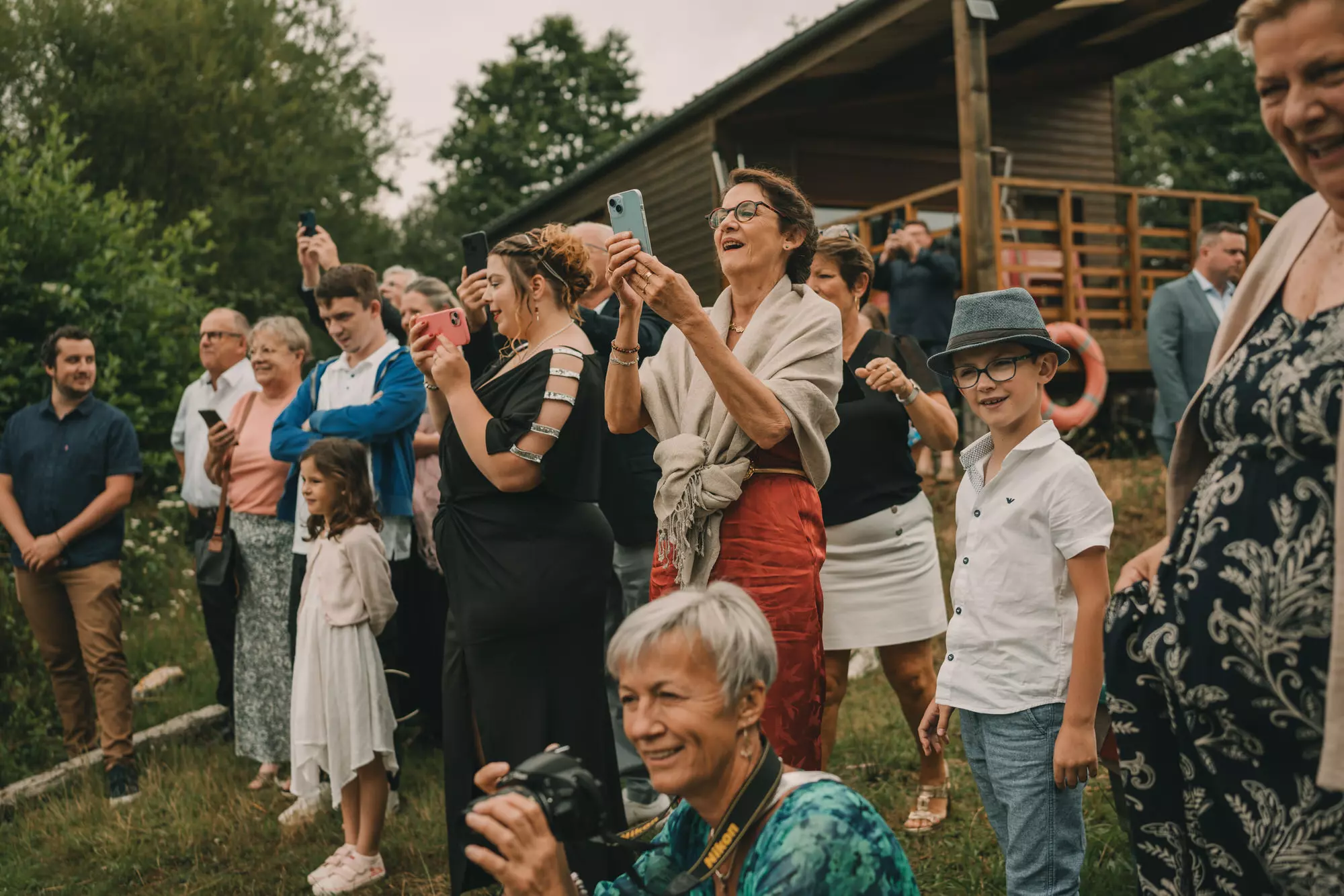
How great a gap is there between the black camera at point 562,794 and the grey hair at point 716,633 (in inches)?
9.8

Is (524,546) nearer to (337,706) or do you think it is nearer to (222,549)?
(337,706)

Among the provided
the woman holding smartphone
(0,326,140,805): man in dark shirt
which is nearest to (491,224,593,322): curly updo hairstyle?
the woman holding smartphone

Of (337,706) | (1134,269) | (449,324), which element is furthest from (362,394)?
(1134,269)

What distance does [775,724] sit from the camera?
2.79m

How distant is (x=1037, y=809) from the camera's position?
2.45 m

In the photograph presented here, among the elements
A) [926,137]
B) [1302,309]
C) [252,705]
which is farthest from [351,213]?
[1302,309]

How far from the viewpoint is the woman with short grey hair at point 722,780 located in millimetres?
1711

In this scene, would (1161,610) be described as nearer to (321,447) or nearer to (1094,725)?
(1094,725)

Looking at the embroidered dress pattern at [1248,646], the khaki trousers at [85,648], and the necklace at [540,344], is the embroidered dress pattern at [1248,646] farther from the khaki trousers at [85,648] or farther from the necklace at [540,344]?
the khaki trousers at [85,648]

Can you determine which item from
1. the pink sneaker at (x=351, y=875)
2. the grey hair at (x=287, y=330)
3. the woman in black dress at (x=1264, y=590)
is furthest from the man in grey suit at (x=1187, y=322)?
the woman in black dress at (x=1264, y=590)

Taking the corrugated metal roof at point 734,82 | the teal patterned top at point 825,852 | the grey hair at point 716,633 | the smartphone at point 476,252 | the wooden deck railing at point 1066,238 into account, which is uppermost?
the corrugated metal roof at point 734,82

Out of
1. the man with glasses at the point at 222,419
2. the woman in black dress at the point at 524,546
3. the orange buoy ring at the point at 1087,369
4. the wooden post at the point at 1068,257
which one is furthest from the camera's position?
the wooden post at the point at 1068,257

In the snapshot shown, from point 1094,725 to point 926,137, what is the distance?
13.5m

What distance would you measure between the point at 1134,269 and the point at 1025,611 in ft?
35.8
